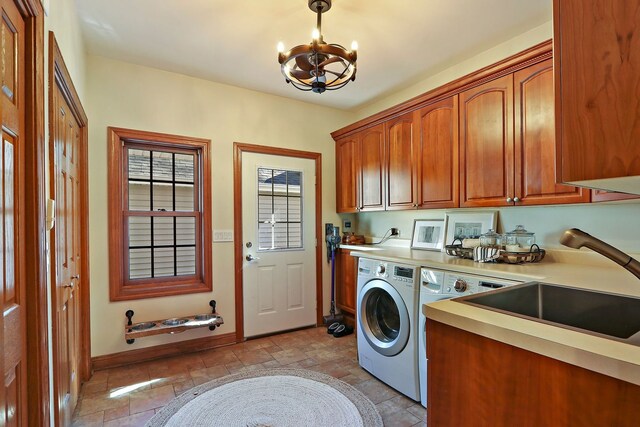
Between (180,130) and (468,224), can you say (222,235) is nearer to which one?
(180,130)

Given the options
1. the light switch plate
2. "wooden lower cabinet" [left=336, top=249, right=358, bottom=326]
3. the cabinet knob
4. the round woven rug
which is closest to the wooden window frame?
the light switch plate

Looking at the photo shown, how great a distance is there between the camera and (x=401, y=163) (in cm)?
303

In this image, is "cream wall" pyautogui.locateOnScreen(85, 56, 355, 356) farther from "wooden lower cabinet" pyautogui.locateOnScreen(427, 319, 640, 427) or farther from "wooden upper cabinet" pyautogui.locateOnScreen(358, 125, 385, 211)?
"wooden lower cabinet" pyautogui.locateOnScreen(427, 319, 640, 427)

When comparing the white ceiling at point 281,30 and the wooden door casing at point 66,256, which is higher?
the white ceiling at point 281,30

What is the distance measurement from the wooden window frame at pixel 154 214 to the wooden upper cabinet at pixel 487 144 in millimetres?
2348

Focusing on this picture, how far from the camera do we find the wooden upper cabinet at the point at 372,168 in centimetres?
325

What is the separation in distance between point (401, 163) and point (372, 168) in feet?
1.33

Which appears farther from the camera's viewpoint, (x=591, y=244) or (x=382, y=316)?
(x=382, y=316)

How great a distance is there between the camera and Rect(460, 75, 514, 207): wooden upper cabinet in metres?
2.20

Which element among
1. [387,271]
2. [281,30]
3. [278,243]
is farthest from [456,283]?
[281,30]

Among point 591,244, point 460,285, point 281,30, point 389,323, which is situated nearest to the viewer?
point 591,244

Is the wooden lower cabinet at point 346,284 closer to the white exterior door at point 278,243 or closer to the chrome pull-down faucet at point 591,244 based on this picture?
the white exterior door at point 278,243

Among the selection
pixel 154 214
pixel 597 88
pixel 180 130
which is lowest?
pixel 154 214

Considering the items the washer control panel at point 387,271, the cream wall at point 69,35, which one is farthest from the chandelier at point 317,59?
the washer control panel at point 387,271
